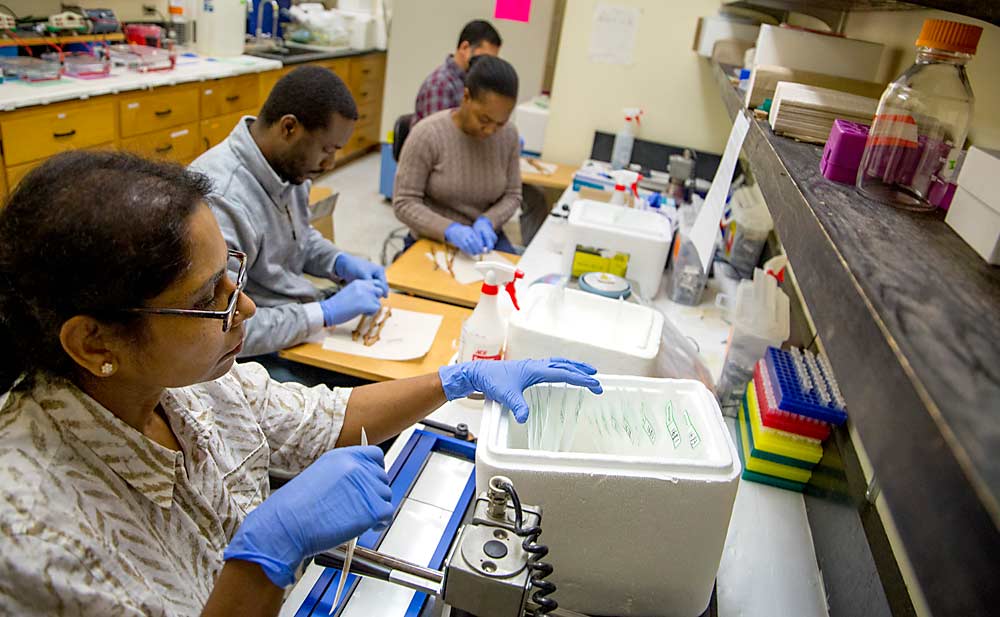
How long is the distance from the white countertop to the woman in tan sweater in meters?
1.68

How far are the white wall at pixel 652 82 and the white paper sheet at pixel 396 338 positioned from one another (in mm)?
1906

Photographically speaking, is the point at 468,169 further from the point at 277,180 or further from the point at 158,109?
the point at 158,109

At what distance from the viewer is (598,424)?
1098mm

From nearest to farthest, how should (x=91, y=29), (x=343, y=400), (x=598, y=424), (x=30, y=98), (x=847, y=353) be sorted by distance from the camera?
1. (x=847, y=353)
2. (x=598, y=424)
3. (x=343, y=400)
4. (x=30, y=98)
5. (x=91, y=29)

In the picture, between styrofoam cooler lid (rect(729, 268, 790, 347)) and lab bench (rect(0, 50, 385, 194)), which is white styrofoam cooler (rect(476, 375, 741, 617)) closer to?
styrofoam cooler lid (rect(729, 268, 790, 347))

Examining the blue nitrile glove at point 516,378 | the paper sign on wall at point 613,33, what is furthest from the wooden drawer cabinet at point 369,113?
the blue nitrile glove at point 516,378

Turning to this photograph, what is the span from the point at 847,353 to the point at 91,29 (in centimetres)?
426

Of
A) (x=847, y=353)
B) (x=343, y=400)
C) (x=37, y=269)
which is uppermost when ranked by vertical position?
(x=847, y=353)

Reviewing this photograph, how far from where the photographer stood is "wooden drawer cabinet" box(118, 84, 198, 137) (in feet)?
11.3

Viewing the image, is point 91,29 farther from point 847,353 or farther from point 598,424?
point 847,353

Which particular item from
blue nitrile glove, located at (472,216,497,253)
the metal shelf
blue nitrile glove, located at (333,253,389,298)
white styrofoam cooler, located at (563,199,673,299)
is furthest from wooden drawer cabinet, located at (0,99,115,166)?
the metal shelf

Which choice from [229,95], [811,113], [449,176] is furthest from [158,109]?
[811,113]

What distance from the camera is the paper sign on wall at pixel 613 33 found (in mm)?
3166

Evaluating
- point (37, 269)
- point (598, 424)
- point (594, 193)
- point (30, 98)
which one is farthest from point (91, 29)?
point (598, 424)
